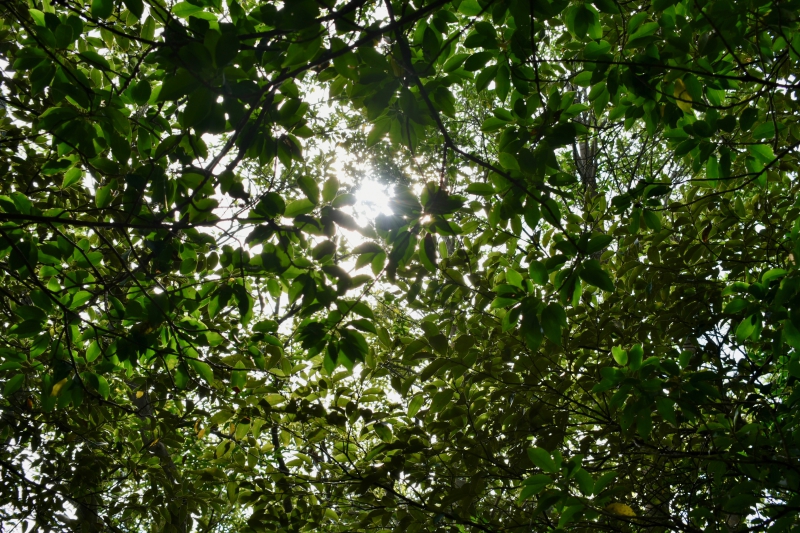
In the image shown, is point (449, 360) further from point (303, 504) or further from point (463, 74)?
point (303, 504)

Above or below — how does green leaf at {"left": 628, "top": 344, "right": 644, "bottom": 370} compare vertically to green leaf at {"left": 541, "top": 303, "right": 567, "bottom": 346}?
above

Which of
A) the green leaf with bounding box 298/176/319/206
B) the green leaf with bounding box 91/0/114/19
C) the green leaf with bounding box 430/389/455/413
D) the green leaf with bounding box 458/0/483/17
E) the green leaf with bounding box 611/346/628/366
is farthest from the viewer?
the green leaf with bounding box 430/389/455/413

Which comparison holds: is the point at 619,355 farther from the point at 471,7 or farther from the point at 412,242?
the point at 471,7

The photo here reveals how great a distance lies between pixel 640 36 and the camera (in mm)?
1817

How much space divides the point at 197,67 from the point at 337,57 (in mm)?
417

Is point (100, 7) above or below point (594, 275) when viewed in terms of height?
above

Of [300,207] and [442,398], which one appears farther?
[442,398]

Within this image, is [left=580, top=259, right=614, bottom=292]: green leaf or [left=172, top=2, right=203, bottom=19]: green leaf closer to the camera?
[left=580, top=259, right=614, bottom=292]: green leaf

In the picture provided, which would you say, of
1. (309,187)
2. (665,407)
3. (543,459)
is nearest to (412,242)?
(309,187)

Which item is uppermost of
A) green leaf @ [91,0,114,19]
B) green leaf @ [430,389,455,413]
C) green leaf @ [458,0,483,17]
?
green leaf @ [458,0,483,17]

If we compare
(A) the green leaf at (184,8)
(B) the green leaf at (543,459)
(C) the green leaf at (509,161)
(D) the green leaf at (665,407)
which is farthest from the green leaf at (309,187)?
(D) the green leaf at (665,407)

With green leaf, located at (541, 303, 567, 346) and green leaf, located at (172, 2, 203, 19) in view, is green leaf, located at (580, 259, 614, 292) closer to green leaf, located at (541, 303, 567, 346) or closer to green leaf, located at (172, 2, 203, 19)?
green leaf, located at (541, 303, 567, 346)

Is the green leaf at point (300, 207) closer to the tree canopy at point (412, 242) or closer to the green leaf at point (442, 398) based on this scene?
the tree canopy at point (412, 242)

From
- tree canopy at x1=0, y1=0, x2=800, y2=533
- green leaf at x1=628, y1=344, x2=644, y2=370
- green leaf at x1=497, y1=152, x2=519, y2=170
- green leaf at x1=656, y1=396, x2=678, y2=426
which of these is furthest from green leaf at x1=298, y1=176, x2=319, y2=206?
green leaf at x1=656, y1=396, x2=678, y2=426
